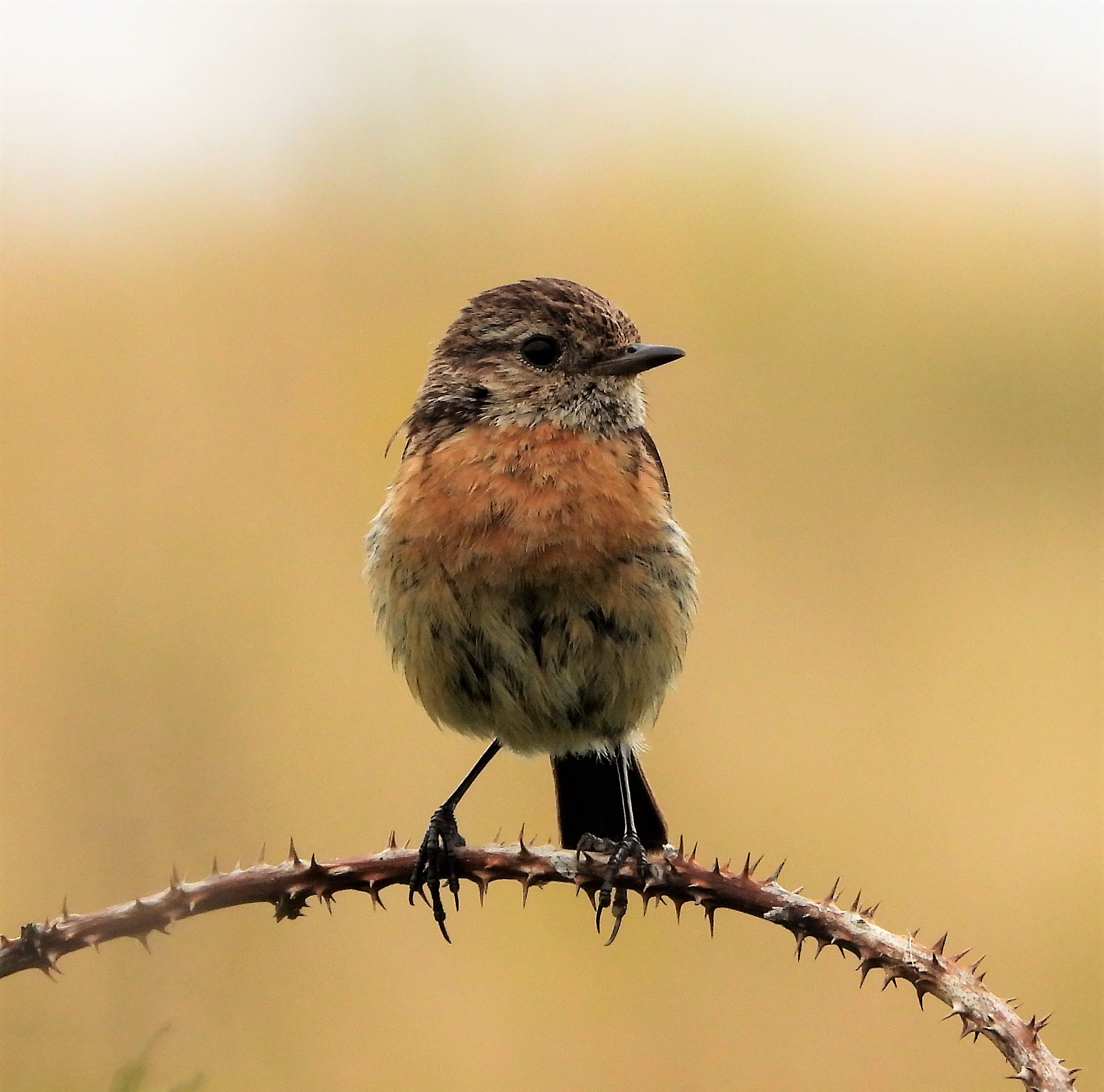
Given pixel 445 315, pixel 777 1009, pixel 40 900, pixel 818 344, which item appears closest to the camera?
pixel 40 900

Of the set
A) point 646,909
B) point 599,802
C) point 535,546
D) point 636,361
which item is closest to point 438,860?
point 599,802

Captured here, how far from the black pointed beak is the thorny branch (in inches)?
63.6

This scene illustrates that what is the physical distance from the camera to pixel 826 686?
652 cm

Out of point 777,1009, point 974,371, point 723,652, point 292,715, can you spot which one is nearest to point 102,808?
point 292,715

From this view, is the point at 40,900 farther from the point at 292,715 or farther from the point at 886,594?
the point at 886,594

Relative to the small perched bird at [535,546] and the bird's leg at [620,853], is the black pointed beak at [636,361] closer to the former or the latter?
the small perched bird at [535,546]

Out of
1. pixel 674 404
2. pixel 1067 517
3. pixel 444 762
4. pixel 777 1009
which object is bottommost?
pixel 777 1009

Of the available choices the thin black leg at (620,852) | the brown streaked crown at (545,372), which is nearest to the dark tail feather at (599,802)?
the thin black leg at (620,852)

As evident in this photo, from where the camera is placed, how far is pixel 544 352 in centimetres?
389

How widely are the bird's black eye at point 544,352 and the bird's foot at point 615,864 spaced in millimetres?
1369

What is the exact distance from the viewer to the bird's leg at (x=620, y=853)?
2602mm

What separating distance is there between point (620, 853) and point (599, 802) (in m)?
1.15

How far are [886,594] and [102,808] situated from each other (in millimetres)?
4483

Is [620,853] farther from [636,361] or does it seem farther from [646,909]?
[636,361]
